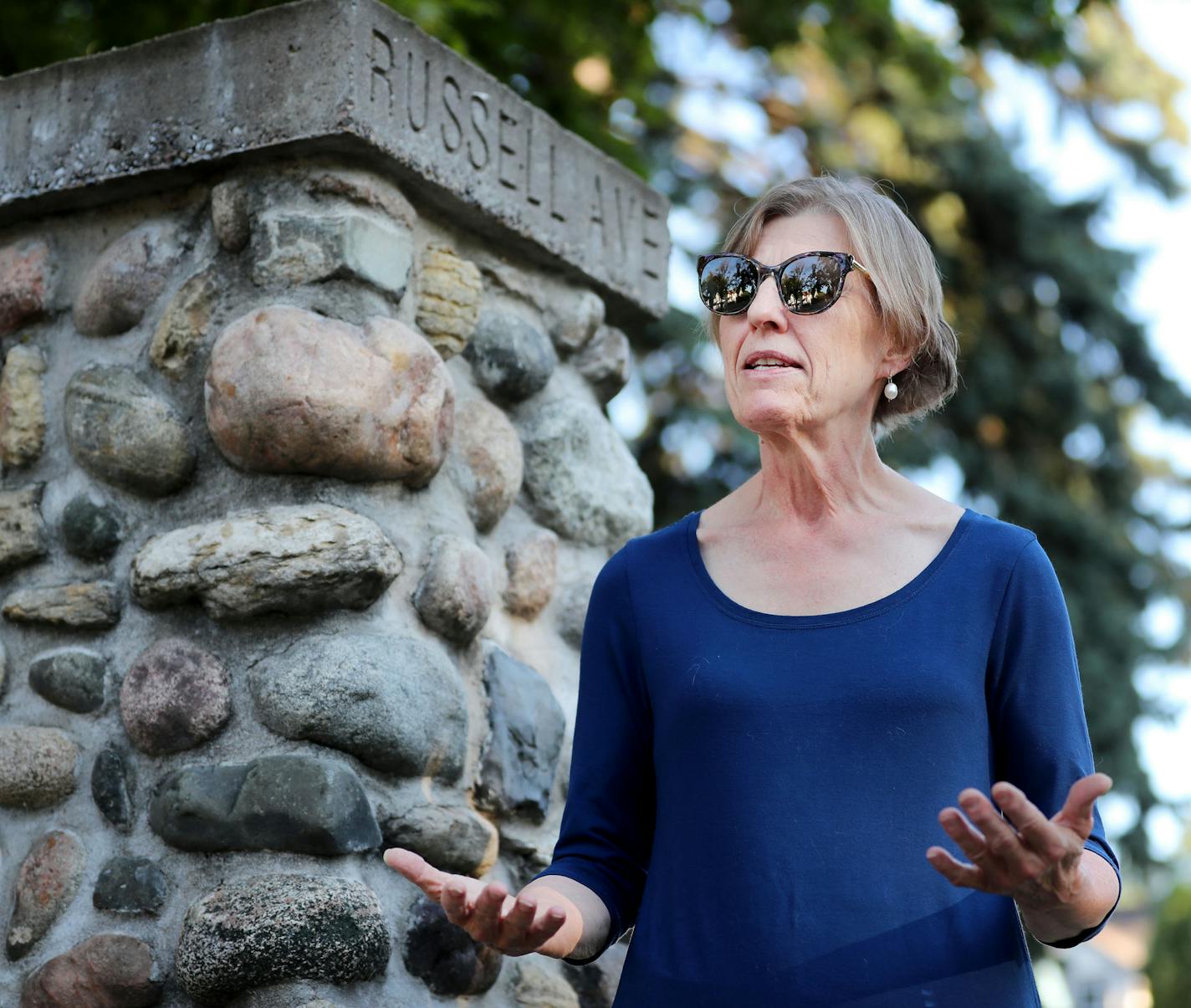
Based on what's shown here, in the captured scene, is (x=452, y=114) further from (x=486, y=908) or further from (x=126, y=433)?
(x=486, y=908)

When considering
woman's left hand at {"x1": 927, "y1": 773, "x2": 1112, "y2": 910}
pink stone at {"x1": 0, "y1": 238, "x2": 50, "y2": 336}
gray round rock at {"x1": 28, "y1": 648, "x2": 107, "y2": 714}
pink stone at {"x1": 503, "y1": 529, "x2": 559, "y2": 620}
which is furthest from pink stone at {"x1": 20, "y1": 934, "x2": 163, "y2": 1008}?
woman's left hand at {"x1": 927, "y1": 773, "x2": 1112, "y2": 910}

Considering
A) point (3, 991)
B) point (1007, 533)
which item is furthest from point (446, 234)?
point (3, 991)

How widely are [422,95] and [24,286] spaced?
72 centimetres

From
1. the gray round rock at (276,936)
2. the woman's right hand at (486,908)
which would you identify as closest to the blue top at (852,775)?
the woman's right hand at (486,908)

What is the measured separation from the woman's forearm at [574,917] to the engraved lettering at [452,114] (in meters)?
1.16

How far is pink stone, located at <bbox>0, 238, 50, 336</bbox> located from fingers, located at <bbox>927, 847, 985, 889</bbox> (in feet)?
5.65

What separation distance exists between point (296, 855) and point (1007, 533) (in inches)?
39.3

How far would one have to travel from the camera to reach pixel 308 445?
7.23ft

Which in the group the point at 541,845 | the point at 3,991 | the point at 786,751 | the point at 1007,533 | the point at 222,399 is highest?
the point at 222,399

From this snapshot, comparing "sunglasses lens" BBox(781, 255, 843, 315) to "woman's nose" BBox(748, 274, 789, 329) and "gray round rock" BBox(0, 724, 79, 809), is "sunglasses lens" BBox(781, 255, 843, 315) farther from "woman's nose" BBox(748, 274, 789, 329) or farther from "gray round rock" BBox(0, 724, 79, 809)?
"gray round rock" BBox(0, 724, 79, 809)

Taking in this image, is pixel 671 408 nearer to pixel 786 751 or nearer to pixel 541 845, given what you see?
pixel 541 845

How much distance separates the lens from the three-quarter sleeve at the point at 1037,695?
1.77 m

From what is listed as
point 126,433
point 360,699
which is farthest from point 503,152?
point 360,699

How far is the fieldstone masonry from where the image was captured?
2102mm
